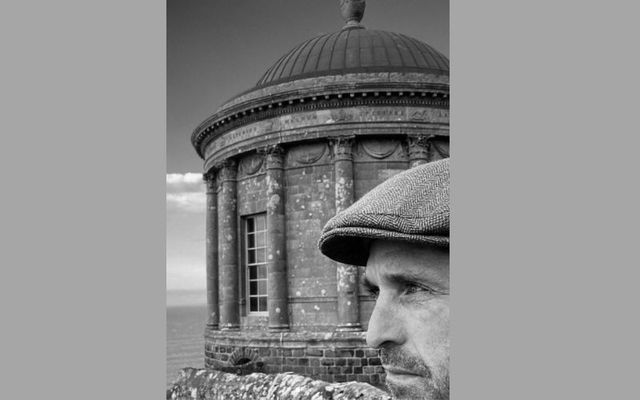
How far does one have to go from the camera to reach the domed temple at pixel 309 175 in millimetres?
12414

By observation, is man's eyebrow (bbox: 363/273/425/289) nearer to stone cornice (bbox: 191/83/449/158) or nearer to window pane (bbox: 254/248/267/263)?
stone cornice (bbox: 191/83/449/158)

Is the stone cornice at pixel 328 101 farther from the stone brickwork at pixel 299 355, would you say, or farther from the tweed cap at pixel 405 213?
the tweed cap at pixel 405 213

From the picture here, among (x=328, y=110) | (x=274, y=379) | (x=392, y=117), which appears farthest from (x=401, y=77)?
(x=274, y=379)

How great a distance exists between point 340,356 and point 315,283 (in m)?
1.81

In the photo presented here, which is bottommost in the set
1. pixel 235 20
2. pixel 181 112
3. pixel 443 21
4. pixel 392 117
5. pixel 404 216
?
pixel 404 216

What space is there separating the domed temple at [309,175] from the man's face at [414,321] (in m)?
9.80

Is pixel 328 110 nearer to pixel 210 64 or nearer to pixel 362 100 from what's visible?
pixel 362 100

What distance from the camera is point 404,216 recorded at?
6.86ft

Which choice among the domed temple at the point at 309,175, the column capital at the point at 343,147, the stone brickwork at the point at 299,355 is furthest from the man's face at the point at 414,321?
the column capital at the point at 343,147

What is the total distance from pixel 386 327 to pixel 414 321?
106mm

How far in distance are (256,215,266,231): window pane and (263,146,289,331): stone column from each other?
0.77 m

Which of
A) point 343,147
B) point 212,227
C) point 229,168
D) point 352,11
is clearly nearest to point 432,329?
point 343,147

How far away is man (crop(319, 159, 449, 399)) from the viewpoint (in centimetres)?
202

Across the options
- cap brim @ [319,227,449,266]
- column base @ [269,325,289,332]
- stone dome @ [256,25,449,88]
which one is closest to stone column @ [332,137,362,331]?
column base @ [269,325,289,332]
